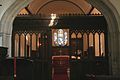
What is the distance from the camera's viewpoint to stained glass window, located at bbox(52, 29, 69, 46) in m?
11.8

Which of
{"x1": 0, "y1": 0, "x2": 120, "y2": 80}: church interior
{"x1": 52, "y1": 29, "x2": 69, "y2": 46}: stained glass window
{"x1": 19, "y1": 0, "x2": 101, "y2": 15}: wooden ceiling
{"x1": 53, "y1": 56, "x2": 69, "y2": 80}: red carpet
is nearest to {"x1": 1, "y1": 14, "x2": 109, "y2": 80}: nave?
{"x1": 0, "y1": 0, "x2": 120, "y2": 80}: church interior

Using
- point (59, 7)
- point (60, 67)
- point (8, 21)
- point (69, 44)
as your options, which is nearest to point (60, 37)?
point (60, 67)

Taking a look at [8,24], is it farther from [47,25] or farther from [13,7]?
[47,25]

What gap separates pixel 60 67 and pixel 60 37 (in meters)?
1.24

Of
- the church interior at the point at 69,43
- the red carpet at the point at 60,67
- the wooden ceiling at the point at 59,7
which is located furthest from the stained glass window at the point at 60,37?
Answer: the wooden ceiling at the point at 59,7

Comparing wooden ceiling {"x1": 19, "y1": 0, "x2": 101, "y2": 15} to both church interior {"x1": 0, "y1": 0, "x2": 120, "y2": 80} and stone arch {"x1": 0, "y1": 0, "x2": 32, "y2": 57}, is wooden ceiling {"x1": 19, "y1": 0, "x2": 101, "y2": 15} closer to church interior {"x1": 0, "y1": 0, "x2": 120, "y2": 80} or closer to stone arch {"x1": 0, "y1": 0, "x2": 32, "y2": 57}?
church interior {"x1": 0, "y1": 0, "x2": 120, "y2": 80}

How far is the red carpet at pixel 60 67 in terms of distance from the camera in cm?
1104

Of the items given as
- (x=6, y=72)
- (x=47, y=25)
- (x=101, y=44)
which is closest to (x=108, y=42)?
(x=101, y=44)

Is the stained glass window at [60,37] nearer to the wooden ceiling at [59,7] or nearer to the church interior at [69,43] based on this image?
the church interior at [69,43]

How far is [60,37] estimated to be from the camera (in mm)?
12344

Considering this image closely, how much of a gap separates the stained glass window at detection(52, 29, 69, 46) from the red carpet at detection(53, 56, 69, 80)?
0.69m

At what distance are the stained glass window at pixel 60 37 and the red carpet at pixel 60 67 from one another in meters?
0.69

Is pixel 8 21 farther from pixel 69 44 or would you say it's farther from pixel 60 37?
pixel 60 37

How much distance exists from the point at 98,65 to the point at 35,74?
197 cm
